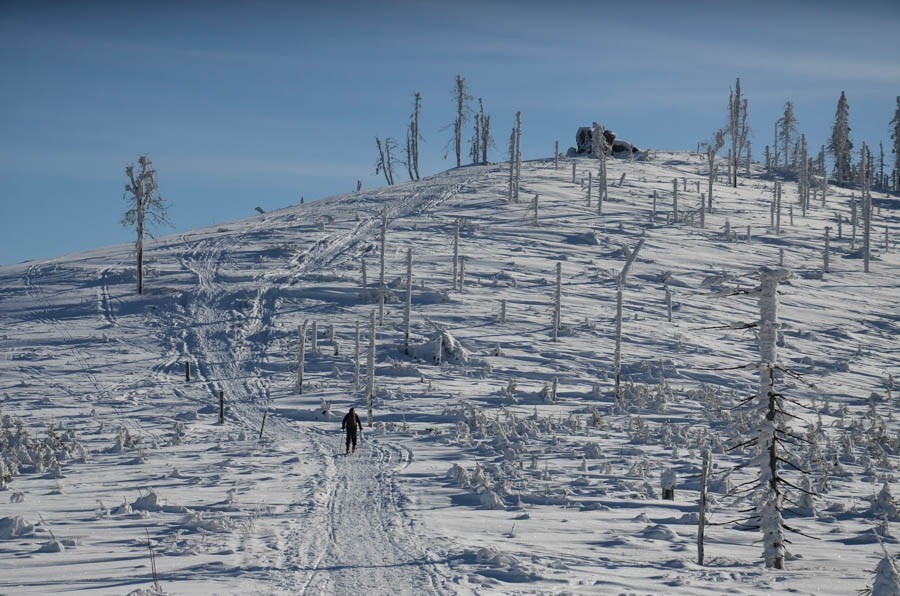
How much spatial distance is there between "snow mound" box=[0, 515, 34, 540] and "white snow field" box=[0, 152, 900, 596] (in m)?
0.03

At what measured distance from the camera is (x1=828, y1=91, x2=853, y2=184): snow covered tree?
103062 millimetres

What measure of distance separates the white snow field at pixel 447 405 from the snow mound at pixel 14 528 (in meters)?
0.03

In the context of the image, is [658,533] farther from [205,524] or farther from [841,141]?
[841,141]

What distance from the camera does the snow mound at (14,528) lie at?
12.9m

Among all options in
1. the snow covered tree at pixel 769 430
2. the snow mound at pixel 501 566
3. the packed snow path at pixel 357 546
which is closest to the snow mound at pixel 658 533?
the snow covered tree at pixel 769 430

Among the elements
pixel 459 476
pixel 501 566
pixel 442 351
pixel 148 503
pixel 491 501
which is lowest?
pixel 442 351

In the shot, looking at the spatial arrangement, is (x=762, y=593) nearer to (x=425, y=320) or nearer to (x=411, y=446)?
(x=411, y=446)

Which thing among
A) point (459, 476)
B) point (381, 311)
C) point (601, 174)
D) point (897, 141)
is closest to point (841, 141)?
point (897, 141)

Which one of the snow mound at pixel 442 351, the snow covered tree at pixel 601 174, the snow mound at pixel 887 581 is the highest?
the snow covered tree at pixel 601 174

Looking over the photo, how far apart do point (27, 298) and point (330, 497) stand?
43.7m

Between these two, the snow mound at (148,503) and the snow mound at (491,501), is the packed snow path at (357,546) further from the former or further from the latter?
the snow mound at (148,503)

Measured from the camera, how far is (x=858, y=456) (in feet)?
77.6

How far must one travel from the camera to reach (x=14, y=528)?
13.0m

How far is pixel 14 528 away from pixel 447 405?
19932 mm
